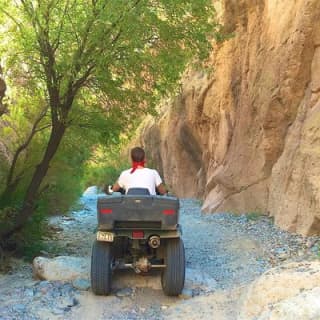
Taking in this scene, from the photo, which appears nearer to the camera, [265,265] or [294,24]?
[265,265]

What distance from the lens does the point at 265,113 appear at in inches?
468

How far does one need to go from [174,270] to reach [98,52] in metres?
3.70

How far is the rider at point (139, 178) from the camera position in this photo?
6.64 meters

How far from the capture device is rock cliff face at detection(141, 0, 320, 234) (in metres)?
9.77

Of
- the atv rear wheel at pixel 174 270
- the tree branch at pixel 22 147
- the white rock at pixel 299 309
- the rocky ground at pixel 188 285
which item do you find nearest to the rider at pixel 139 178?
the atv rear wheel at pixel 174 270

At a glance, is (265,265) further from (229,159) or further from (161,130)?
(161,130)

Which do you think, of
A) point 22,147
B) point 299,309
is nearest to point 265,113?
point 22,147

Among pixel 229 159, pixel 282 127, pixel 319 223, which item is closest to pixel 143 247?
pixel 319 223

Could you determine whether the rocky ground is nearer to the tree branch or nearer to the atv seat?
the atv seat

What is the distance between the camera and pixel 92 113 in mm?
9586

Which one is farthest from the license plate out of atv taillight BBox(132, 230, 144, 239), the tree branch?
the tree branch

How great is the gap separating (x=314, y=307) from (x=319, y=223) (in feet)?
16.5

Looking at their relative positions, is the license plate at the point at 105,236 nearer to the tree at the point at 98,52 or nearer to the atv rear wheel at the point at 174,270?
the atv rear wheel at the point at 174,270

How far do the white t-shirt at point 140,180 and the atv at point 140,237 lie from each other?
0.16 metres
